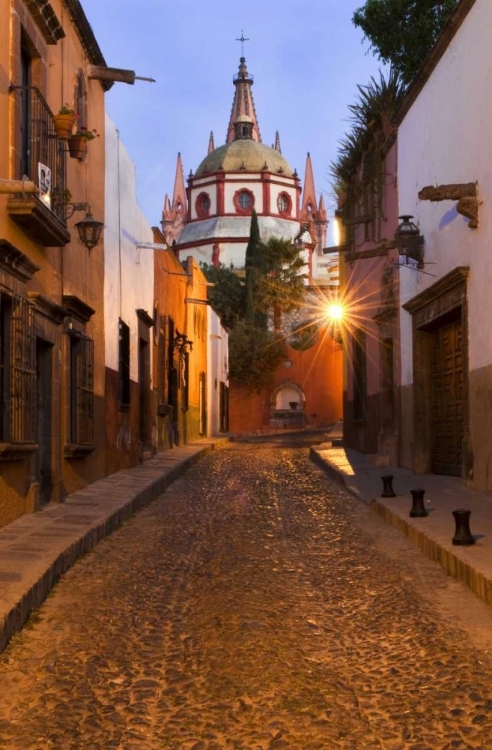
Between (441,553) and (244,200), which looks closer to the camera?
(441,553)

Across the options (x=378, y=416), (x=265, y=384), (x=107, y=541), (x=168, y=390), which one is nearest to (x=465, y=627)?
(x=107, y=541)

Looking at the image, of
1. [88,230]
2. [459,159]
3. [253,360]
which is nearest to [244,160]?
[253,360]

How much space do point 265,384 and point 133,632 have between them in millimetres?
38968

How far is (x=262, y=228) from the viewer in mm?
72938

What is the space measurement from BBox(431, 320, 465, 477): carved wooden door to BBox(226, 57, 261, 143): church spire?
7741cm

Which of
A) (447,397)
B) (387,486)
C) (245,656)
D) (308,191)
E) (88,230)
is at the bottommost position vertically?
(245,656)

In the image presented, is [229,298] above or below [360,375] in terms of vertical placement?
→ above

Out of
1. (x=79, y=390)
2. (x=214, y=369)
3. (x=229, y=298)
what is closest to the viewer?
(x=79, y=390)

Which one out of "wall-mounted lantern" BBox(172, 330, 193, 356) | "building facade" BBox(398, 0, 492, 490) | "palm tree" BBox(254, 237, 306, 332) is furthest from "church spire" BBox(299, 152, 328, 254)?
"building facade" BBox(398, 0, 492, 490)

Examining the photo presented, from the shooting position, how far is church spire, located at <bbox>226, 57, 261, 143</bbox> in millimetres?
89125

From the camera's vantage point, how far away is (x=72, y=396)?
1105cm

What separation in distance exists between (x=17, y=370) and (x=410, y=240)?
669 cm

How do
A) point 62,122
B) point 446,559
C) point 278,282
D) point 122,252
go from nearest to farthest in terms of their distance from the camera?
point 446,559, point 62,122, point 122,252, point 278,282

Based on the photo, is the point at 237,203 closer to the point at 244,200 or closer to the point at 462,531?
the point at 244,200
